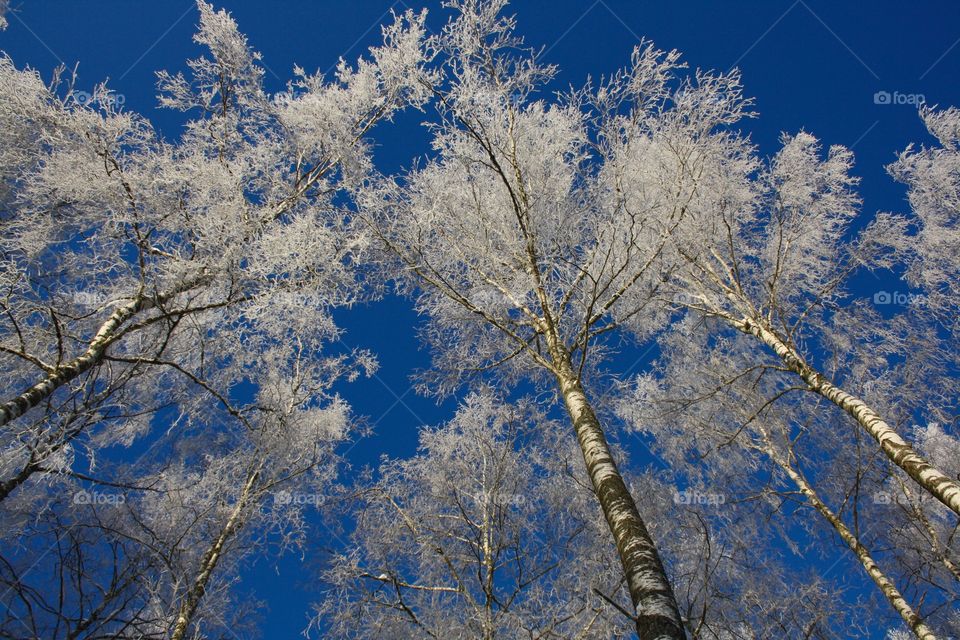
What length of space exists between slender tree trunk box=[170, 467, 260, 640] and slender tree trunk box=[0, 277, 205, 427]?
9.90ft

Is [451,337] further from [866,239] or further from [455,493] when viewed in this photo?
[866,239]

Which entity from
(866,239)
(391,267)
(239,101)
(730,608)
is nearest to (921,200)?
(866,239)

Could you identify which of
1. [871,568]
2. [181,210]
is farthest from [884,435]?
[181,210]

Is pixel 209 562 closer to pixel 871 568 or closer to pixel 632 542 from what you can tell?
pixel 632 542

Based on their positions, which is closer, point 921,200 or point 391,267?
point 391,267

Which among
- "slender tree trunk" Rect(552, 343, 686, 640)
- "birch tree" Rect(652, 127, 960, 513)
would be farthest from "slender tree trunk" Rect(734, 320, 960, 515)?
"slender tree trunk" Rect(552, 343, 686, 640)

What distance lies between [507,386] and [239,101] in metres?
6.25

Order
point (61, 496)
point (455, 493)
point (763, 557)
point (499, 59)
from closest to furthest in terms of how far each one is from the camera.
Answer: point (499, 59) → point (61, 496) → point (455, 493) → point (763, 557)

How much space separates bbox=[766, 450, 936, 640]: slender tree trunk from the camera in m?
5.21

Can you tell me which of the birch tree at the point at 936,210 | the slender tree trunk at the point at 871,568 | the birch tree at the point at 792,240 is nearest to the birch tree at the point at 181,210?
the birch tree at the point at 792,240

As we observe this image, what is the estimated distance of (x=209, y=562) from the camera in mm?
6582

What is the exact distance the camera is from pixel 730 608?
25.3ft

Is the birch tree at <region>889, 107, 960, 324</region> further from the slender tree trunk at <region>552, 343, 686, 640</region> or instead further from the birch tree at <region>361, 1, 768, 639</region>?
the slender tree trunk at <region>552, 343, 686, 640</region>

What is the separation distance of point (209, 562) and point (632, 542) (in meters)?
6.17
